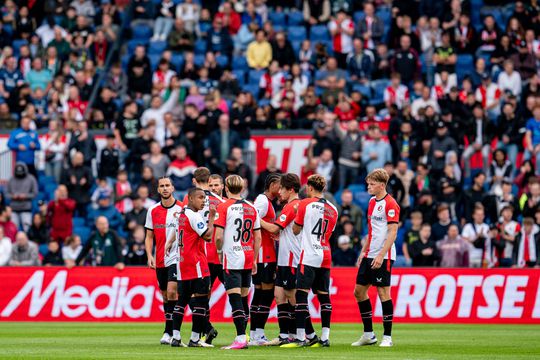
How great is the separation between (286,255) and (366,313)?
1.46 metres

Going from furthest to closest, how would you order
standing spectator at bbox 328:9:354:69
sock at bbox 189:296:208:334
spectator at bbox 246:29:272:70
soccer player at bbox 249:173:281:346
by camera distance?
standing spectator at bbox 328:9:354:69, spectator at bbox 246:29:272:70, soccer player at bbox 249:173:281:346, sock at bbox 189:296:208:334

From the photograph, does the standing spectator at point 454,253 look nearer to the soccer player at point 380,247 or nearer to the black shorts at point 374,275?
the soccer player at point 380,247

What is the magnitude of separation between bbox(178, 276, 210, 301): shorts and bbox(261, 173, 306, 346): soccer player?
115cm

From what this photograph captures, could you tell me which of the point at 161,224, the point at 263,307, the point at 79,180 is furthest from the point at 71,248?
the point at 263,307

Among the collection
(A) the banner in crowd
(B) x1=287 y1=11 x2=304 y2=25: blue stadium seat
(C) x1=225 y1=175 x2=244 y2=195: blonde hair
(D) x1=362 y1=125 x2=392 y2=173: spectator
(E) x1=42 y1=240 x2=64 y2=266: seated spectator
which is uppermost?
(B) x1=287 y1=11 x2=304 y2=25: blue stadium seat

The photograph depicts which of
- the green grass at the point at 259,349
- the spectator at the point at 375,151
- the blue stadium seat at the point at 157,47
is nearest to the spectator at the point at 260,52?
the blue stadium seat at the point at 157,47

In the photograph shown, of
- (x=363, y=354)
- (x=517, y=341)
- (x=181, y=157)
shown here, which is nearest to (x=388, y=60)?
(x=181, y=157)

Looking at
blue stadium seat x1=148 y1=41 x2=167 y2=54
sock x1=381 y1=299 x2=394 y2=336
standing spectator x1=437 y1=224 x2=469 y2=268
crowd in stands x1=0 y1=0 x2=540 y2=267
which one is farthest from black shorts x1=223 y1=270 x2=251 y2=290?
blue stadium seat x1=148 y1=41 x2=167 y2=54

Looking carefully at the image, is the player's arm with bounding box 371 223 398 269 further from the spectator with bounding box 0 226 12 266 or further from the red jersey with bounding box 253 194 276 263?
the spectator with bounding box 0 226 12 266

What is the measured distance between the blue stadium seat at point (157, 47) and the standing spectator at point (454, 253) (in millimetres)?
12261

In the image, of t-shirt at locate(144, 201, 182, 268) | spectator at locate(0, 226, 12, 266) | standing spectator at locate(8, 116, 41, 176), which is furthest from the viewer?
standing spectator at locate(8, 116, 41, 176)

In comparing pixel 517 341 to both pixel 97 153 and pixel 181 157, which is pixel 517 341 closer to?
pixel 181 157

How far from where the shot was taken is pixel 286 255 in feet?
60.2

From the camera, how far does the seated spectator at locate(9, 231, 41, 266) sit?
28062 mm
